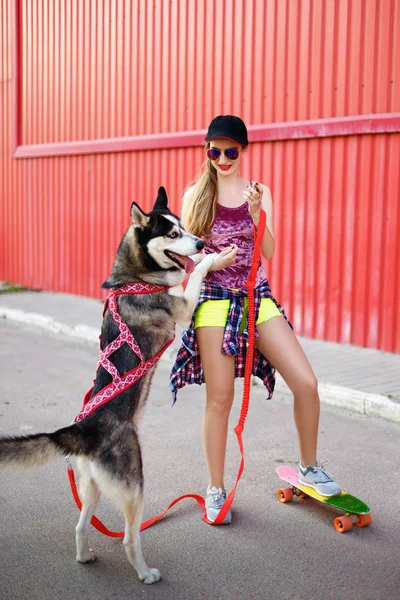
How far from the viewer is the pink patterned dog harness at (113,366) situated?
3764mm

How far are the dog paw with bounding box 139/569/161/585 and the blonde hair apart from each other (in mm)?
1891

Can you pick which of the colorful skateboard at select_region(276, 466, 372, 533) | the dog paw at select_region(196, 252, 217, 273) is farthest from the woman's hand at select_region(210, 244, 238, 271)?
the colorful skateboard at select_region(276, 466, 372, 533)

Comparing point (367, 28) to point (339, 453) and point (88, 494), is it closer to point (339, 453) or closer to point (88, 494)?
point (339, 453)

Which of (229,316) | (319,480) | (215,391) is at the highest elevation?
(229,316)

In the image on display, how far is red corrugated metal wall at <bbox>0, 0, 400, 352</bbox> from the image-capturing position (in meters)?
8.64

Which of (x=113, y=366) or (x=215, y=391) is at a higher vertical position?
(x=113, y=366)

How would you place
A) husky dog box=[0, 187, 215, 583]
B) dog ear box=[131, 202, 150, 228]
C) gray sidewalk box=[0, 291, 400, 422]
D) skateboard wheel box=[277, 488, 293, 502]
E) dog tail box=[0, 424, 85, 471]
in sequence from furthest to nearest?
gray sidewalk box=[0, 291, 400, 422], skateboard wheel box=[277, 488, 293, 502], dog ear box=[131, 202, 150, 228], husky dog box=[0, 187, 215, 583], dog tail box=[0, 424, 85, 471]

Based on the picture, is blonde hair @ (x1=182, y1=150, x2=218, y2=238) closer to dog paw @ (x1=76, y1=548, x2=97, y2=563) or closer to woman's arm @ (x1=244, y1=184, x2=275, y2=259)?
woman's arm @ (x1=244, y1=184, x2=275, y2=259)

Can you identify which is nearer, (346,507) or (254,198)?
(254,198)

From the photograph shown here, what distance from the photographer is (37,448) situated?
343 cm

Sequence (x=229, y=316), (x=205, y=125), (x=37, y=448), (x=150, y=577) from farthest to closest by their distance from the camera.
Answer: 1. (x=205, y=125)
2. (x=229, y=316)
3. (x=150, y=577)
4. (x=37, y=448)

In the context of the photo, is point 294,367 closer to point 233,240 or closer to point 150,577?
point 233,240

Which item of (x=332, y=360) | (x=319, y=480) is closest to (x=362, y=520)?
(x=319, y=480)

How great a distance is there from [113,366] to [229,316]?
2.70 ft
